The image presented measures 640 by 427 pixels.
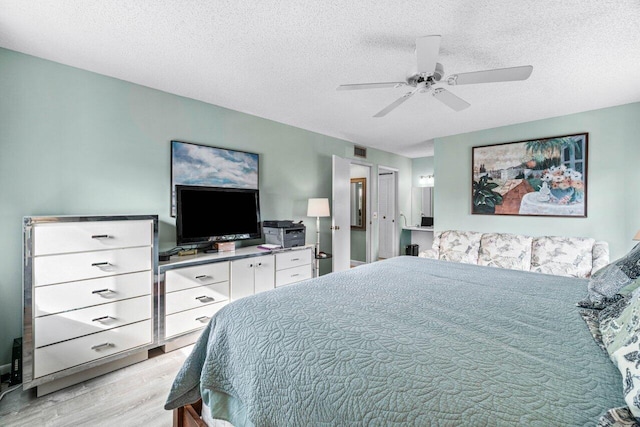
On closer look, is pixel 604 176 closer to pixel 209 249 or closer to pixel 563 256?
pixel 563 256

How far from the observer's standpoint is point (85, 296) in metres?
2.07

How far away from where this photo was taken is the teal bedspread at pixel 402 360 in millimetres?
729

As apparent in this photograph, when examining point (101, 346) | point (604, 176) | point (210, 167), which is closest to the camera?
point (101, 346)

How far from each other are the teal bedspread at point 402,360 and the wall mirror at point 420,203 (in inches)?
190

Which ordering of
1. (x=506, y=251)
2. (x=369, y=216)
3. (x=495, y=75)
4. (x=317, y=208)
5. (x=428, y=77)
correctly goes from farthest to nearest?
(x=369, y=216), (x=317, y=208), (x=506, y=251), (x=428, y=77), (x=495, y=75)

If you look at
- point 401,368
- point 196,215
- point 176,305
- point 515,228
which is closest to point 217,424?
point 401,368

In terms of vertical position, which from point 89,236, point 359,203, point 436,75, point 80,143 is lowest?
point 89,236

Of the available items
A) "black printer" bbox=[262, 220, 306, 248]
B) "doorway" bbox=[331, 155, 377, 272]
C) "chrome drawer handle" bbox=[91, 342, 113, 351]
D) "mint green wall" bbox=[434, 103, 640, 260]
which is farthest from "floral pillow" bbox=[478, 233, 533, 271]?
"chrome drawer handle" bbox=[91, 342, 113, 351]

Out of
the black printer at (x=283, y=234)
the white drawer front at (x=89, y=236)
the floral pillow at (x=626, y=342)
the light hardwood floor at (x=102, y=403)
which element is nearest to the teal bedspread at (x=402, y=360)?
the floral pillow at (x=626, y=342)

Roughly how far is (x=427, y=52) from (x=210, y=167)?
2439 millimetres

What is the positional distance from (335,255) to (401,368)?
366 cm

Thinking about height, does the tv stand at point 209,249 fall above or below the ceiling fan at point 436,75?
below

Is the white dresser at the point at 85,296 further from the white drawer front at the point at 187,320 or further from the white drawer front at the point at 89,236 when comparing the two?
the white drawer front at the point at 187,320

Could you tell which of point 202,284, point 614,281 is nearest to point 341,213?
point 202,284
